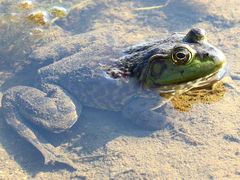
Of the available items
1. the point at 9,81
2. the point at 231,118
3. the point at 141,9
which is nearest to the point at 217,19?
the point at 141,9

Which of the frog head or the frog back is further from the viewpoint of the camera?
the frog back

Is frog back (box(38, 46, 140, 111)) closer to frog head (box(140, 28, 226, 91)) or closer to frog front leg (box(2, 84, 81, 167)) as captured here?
frog front leg (box(2, 84, 81, 167))

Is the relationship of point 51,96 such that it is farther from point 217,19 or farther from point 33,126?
point 217,19

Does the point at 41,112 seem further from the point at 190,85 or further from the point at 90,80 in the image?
the point at 190,85

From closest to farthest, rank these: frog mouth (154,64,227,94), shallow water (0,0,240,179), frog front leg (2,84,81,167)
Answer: shallow water (0,0,240,179), frog mouth (154,64,227,94), frog front leg (2,84,81,167)

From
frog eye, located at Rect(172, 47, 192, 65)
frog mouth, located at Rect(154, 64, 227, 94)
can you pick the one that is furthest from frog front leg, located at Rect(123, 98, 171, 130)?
frog eye, located at Rect(172, 47, 192, 65)

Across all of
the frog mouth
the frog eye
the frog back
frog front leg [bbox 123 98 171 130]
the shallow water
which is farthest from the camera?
the frog back

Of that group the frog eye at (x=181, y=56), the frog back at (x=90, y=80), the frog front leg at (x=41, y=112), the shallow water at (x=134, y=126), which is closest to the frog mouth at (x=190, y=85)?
the shallow water at (x=134, y=126)

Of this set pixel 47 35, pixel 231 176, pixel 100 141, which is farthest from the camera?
pixel 47 35
